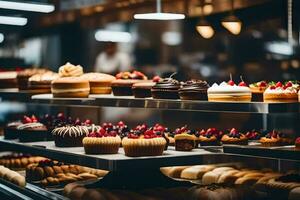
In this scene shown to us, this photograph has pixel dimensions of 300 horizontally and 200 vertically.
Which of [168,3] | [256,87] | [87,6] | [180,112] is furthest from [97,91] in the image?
[87,6]

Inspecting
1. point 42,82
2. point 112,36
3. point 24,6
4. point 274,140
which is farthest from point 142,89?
point 24,6

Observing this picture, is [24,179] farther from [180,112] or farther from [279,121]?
[279,121]

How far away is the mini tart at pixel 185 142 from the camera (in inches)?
193

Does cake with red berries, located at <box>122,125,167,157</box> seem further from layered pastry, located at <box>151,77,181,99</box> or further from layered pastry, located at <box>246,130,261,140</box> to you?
layered pastry, located at <box>246,130,261,140</box>

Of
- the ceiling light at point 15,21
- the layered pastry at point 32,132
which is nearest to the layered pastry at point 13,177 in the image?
the layered pastry at point 32,132

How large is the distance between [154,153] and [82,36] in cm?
366

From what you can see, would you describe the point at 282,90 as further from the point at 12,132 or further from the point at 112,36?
the point at 112,36

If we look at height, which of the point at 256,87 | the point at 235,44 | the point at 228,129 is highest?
the point at 235,44

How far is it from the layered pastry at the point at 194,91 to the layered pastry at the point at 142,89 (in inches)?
18.5

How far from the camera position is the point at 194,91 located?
4590 mm

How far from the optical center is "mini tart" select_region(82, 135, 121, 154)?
469 cm

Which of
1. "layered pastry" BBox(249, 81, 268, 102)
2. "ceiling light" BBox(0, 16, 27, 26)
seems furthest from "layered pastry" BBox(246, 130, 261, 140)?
"ceiling light" BBox(0, 16, 27, 26)

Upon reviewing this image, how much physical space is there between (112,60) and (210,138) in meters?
2.39

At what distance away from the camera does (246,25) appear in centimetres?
541
